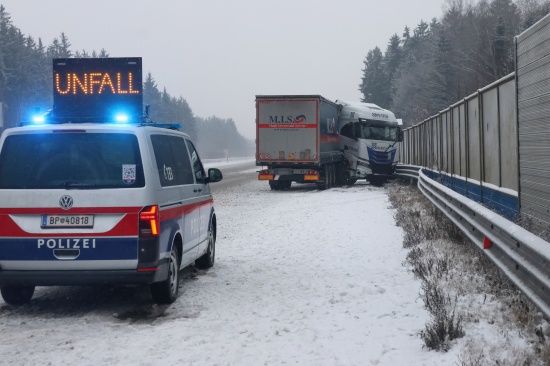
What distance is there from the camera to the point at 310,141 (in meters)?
27.7

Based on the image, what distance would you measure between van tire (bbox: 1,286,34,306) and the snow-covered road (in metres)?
0.09

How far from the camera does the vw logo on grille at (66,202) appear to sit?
6.91 m

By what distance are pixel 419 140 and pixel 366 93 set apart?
9077 cm

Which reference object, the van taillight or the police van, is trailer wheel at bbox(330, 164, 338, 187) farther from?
the van taillight

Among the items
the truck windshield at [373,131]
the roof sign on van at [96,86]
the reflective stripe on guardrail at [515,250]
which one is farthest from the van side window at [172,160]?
the truck windshield at [373,131]

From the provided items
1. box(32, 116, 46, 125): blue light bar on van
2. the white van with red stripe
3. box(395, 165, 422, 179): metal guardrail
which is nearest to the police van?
the white van with red stripe

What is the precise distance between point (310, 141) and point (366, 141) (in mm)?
5763

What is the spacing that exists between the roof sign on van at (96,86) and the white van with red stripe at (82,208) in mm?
5881

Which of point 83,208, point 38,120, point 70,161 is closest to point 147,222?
point 83,208

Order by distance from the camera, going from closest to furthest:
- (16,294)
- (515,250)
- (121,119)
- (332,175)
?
1. (515,250)
2. (16,294)
3. (121,119)
4. (332,175)

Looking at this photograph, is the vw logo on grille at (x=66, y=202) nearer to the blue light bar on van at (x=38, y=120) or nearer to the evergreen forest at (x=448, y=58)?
the blue light bar on van at (x=38, y=120)

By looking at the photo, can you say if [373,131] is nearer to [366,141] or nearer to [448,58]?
[366,141]

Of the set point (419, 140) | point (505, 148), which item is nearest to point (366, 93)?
point (419, 140)

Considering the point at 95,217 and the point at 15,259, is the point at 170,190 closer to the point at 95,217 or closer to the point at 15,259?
the point at 95,217
